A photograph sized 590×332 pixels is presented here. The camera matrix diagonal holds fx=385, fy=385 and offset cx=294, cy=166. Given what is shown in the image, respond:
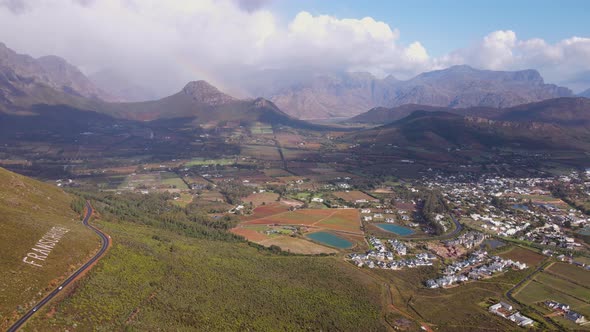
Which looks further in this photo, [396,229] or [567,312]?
[396,229]

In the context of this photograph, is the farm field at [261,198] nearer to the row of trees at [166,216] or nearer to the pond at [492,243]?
the row of trees at [166,216]

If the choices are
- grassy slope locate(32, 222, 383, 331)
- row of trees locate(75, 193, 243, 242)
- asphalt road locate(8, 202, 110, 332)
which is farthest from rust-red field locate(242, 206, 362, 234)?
asphalt road locate(8, 202, 110, 332)

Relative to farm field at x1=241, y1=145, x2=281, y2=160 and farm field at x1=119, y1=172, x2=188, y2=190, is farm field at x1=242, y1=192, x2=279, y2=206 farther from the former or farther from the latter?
farm field at x1=241, y1=145, x2=281, y2=160

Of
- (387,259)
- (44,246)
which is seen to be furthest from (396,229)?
(44,246)

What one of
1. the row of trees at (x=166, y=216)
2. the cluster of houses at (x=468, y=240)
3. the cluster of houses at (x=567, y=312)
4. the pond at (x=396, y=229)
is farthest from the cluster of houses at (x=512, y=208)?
the row of trees at (x=166, y=216)

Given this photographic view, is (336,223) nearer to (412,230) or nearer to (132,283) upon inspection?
(412,230)

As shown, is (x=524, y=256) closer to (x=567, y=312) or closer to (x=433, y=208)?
(x=567, y=312)
